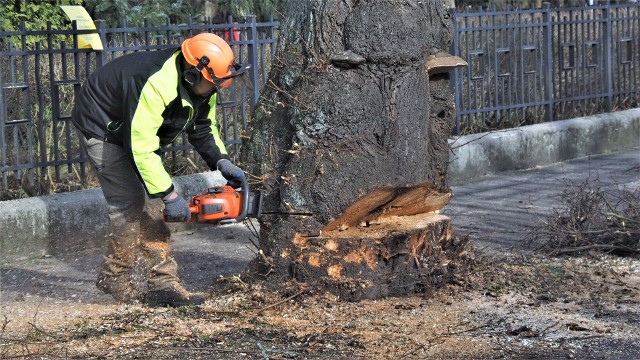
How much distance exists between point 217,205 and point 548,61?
24.8ft

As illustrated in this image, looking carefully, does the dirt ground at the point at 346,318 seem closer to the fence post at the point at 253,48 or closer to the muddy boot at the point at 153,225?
the muddy boot at the point at 153,225

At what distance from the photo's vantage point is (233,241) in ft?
28.2

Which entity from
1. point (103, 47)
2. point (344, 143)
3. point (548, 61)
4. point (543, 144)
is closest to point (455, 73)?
point (543, 144)

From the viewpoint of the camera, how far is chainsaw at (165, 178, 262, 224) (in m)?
5.85

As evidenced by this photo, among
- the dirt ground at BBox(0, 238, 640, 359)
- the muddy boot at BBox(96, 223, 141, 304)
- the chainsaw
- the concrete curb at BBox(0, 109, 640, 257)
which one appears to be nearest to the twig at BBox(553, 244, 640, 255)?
the dirt ground at BBox(0, 238, 640, 359)

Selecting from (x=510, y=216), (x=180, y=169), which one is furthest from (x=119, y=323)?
(x=510, y=216)

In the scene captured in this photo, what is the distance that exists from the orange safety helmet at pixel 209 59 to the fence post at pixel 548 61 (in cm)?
714

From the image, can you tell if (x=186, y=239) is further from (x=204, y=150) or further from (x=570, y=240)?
(x=570, y=240)

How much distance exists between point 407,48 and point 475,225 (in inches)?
116

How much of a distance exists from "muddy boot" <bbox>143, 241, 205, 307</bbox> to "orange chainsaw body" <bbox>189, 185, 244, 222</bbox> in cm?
62

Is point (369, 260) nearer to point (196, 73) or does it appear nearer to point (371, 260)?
point (371, 260)

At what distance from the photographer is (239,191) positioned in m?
6.05

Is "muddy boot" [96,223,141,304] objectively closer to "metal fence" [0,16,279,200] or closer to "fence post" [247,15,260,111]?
"metal fence" [0,16,279,200]

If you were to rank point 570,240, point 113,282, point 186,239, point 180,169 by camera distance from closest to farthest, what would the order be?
point 113,282 → point 570,240 → point 186,239 → point 180,169
